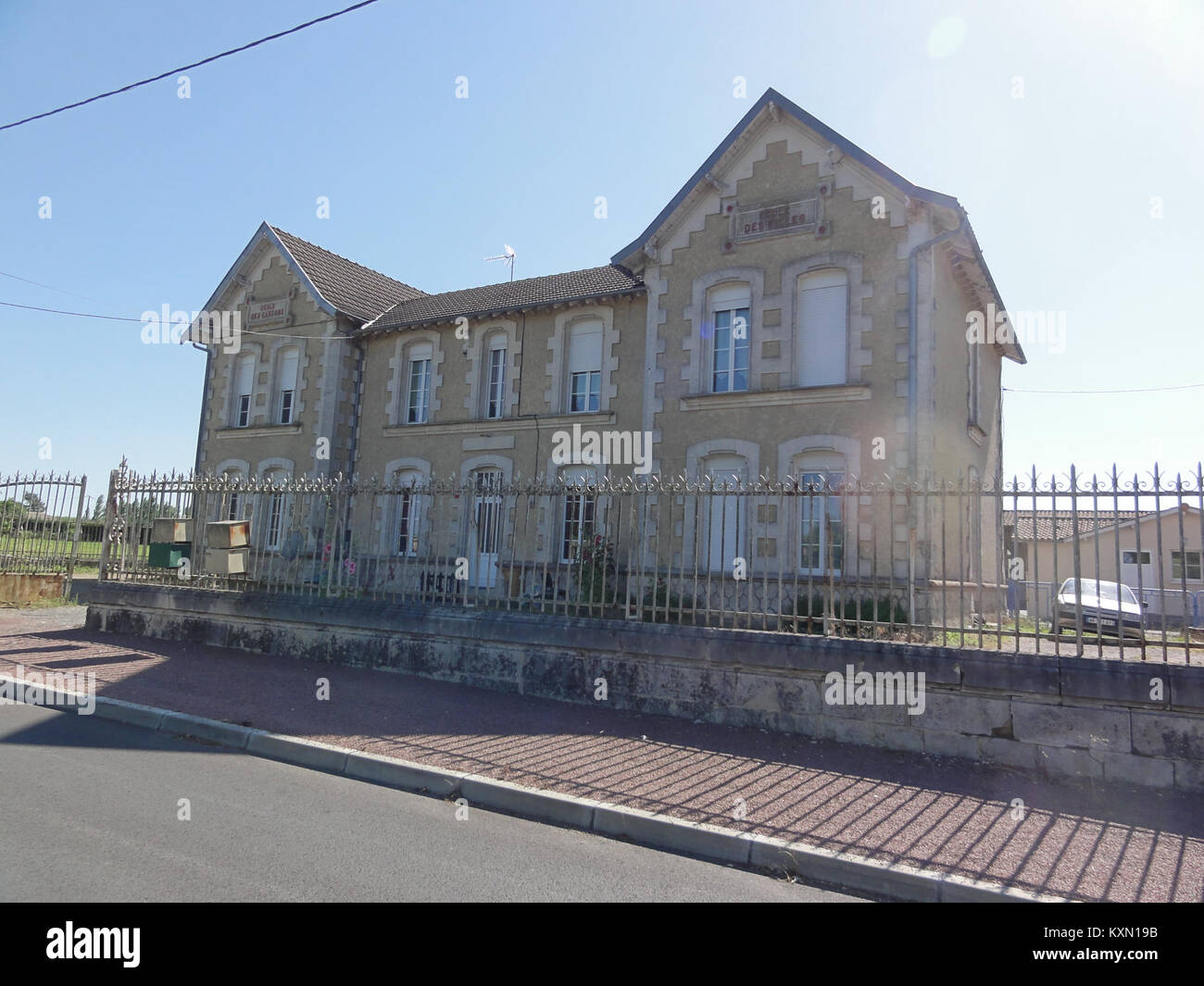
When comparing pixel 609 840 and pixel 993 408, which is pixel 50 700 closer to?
pixel 609 840

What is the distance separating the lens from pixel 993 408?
1650 centimetres

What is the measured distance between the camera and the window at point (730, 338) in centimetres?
1303

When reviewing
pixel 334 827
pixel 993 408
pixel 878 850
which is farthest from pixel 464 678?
pixel 993 408

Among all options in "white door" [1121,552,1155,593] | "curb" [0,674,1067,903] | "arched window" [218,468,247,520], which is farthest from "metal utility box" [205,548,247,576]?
"white door" [1121,552,1155,593]

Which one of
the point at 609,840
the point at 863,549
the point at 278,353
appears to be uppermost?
the point at 278,353

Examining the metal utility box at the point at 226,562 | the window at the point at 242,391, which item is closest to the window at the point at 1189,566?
the metal utility box at the point at 226,562

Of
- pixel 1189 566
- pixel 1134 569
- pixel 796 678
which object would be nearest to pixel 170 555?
pixel 796 678

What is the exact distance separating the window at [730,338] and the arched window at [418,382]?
24.4 ft

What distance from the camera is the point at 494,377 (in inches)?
672

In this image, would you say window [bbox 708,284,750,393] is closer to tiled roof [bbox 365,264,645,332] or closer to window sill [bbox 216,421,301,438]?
tiled roof [bbox 365,264,645,332]

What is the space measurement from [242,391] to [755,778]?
60.1 feet
